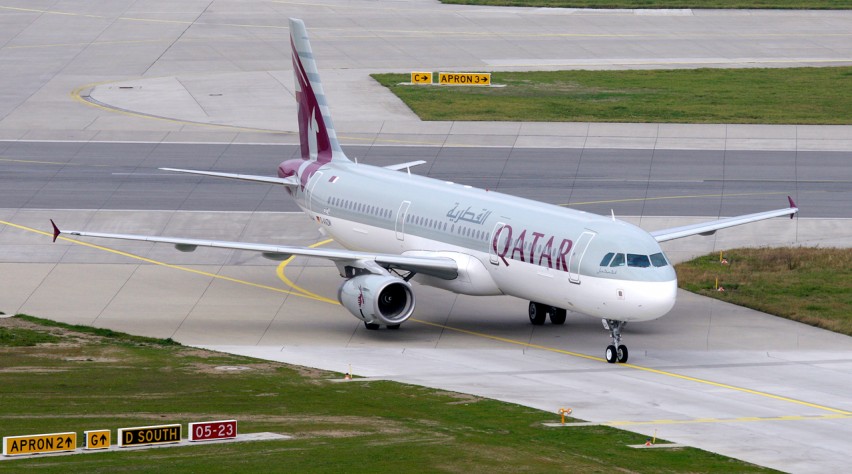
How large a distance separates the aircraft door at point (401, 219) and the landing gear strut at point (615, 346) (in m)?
8.85

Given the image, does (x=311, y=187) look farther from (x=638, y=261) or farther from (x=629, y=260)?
(x=638, y=261)

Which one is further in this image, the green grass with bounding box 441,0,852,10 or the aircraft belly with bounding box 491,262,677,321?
the green grass with bounding box 441,0,852,10

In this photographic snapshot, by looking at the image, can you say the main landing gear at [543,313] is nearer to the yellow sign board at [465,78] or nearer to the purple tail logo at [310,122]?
the purple tail logo at [310,122]

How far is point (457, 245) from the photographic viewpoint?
47.9 m

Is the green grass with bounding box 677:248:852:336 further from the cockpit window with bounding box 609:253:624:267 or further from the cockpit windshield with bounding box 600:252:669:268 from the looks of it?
the cockpit window with bounding box 609:253:624:267

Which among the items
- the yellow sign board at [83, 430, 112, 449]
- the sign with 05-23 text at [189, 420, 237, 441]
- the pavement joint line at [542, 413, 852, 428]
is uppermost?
the pavement joint line at [542, 413, 852, 428]

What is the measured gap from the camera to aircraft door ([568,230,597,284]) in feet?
143

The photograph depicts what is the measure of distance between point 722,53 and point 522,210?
57.8 m

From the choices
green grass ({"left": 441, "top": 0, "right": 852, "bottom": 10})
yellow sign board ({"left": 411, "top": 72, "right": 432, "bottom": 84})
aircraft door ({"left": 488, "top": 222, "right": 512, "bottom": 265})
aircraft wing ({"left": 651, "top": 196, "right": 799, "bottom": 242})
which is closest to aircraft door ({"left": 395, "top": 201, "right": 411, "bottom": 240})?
aircraft door ({"left": 488, "top": 222, "right": 512, "bottom": 265})

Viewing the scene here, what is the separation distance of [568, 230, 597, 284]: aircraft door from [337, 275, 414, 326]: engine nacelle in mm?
5307

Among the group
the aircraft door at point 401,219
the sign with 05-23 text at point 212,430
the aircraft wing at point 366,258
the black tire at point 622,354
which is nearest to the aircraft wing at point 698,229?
the black tire at point 622,354

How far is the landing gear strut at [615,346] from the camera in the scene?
143 feet

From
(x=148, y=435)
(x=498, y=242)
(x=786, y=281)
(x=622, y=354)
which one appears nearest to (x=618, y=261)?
(x=622, y=354)

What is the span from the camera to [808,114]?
8188cm
